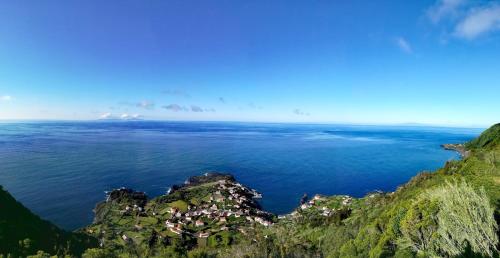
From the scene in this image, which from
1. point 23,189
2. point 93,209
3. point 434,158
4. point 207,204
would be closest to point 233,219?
point 207,204

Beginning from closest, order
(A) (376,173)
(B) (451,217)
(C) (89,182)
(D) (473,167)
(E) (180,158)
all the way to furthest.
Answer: (B) (451,217) → (D) (473,167) → (C) (89,182) → (A) (376,173) → (E) (180,158)

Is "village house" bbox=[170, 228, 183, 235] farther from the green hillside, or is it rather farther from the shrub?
the shrub

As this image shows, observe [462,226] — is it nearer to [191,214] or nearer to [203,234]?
[203,234]

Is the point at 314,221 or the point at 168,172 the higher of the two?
the point at 168,172

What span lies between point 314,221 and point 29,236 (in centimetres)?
6749

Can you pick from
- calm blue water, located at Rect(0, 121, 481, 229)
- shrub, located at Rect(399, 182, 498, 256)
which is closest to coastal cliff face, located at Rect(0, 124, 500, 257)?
shrub, located at Rect(399, 182, 498, 256)

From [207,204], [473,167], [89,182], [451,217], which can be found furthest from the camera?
[89,182]

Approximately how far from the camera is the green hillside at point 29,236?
192 ft

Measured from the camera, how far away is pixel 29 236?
64.8 meters

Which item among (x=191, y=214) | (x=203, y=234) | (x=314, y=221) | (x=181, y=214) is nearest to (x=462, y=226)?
(x=314, y=221)

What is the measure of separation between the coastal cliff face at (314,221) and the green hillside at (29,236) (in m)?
1.69

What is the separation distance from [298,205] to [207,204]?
2761 centimetres

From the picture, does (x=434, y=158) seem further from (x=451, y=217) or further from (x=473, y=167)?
(x=451, y=217)

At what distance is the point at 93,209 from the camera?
259ft
